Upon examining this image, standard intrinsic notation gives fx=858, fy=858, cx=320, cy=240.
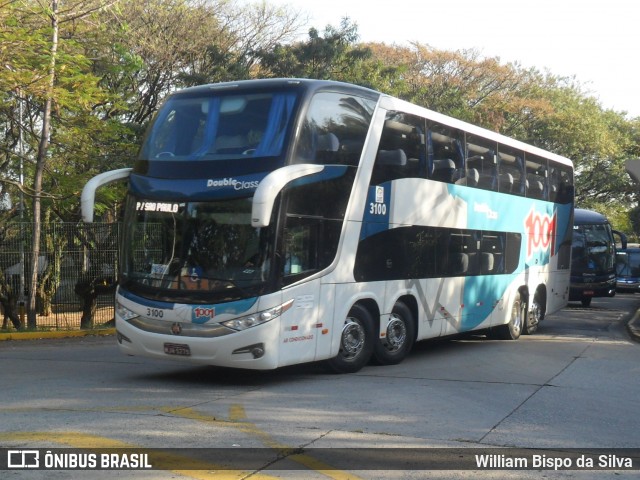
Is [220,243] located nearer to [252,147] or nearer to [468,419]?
[252,147]

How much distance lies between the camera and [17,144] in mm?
29172

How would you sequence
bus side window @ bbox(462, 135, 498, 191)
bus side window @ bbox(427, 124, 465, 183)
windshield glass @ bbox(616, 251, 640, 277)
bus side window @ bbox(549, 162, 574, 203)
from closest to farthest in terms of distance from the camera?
bus side window @ bbox(427, 124, 465, 183)
bus side window @ bbox(462, 135, 498, 191)
bus side window @ bbox(549, 162, 574, 203)
windshield glass @ bbox(616, 251, 640, 277)

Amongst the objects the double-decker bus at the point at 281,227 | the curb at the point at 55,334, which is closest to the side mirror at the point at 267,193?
the double-decker bus at the point at 281,227

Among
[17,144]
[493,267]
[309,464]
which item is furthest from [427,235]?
[17,144]

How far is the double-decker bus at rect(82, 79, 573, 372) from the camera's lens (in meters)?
10.7

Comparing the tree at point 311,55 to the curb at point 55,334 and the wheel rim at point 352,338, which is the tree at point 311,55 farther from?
the wheel rim at point 352,338

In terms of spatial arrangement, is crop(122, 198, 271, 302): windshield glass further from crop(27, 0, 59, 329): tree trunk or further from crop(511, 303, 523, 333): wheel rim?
crop(27, 0, 59, 329): tree trunk

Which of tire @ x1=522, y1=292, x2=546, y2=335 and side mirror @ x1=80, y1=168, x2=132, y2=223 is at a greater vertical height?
side mirror @ x1=80, y1=168, x2=132, y2=223

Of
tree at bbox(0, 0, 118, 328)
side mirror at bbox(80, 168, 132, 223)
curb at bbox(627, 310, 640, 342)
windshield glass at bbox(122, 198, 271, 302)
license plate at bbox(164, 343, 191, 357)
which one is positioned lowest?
curb at bbox(627, 310, 640, 342)

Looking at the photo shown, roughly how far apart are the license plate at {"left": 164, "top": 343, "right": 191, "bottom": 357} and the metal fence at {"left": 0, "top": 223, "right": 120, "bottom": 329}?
1088 centimetres

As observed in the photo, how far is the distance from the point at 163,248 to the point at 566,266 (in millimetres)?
13472

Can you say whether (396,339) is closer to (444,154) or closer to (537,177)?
(444,154)

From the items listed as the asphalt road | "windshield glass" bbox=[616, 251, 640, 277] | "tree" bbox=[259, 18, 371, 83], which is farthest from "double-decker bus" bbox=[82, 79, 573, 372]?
"windshield glass" bbox=[616, 251, 640, 277]

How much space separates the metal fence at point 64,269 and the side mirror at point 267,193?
1155 cm
